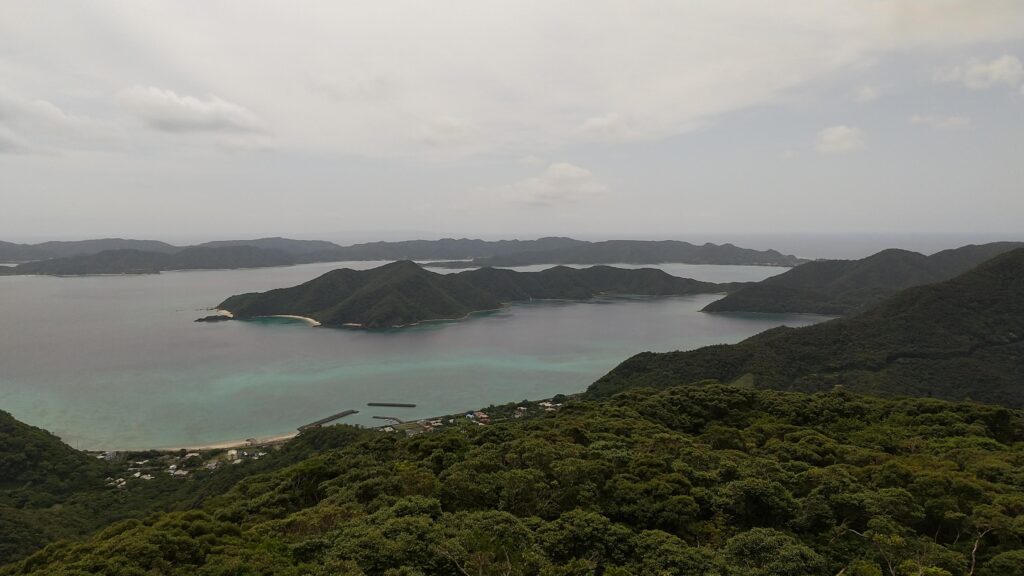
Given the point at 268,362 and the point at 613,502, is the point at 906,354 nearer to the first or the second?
the point at 613,502

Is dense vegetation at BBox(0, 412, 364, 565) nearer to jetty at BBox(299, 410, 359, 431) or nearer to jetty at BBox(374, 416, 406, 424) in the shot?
jetty at BBox(299, 410, 359, 431)

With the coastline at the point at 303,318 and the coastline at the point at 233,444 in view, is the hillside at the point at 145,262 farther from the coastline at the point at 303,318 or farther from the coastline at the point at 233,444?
the coastline at the point at 233,444

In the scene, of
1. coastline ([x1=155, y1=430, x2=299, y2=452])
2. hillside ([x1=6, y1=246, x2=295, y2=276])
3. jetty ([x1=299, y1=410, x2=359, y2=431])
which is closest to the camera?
coastline ([x1=155, y1=430, x2=299, y2=452])

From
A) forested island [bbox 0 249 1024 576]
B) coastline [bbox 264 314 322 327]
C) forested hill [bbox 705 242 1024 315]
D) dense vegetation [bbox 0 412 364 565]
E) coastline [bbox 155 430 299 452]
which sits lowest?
coastline [bbox 155 430 299 452]

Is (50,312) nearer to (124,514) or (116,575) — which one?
(124,514)

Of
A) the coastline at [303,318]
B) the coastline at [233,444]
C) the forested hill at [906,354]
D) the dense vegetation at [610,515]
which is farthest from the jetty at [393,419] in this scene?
the coastline at [303,318]

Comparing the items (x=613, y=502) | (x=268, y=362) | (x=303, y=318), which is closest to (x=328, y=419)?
(x=268, y=362)

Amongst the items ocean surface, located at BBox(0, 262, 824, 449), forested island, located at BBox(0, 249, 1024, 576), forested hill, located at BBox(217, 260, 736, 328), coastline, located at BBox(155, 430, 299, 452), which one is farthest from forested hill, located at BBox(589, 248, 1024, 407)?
forested hill, located at BBox(217, 260, 736, 328)
